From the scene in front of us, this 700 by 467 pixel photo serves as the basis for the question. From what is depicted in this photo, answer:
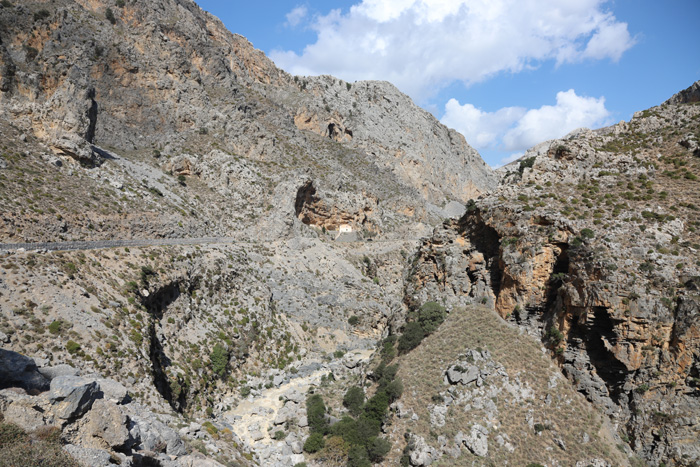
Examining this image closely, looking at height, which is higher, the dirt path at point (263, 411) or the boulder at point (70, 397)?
the boulder at point (70, 397)

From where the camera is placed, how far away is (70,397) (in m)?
14.1

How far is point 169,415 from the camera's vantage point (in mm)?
25984

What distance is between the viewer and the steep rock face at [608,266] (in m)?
24.4

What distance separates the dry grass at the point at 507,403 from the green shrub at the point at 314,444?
5.94 m

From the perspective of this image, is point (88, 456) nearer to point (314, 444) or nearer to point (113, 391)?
point (113, 391)

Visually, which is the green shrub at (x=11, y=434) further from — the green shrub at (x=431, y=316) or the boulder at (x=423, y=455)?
the green shrub at (x=431, y=316)

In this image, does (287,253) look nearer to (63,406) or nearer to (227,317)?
(227,317)

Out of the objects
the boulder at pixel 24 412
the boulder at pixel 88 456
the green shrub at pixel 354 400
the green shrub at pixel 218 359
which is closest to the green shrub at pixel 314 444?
the green shrub at pixel 354 400

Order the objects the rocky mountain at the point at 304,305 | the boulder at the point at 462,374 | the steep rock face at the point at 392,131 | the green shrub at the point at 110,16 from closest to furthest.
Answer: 1. the rocky mountain at the point at 304,305
2. the boulder at the point at 462,374
3. the green shrub at the point at 110,16
4. the steep rock face at the point at 392,131

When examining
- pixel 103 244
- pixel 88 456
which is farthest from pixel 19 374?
pixel 103 244

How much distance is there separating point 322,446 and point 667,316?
25.5 m

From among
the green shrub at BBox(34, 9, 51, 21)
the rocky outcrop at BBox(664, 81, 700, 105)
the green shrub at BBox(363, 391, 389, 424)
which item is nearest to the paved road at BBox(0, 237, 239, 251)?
the green shrub at BBox(363, 391, 389, 424)

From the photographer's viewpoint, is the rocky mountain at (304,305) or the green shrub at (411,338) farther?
the green shrub at (411,338)

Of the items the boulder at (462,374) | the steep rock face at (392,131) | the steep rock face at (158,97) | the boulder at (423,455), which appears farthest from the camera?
the steep rock face at (392,131)
